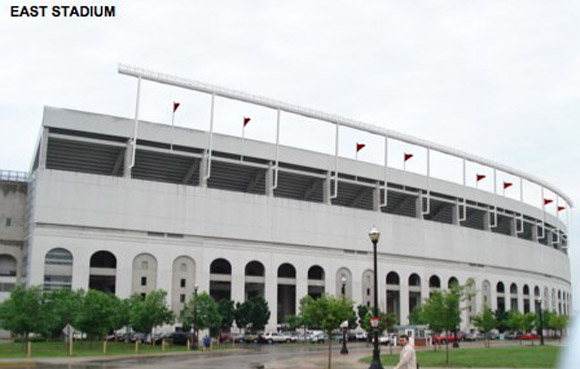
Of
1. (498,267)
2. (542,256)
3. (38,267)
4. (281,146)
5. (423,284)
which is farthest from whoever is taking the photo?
(542,256)

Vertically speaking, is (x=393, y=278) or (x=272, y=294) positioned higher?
(x=393, y=278)

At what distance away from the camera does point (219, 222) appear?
83062 mm

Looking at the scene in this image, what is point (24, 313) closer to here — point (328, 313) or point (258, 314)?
point (328, 313)

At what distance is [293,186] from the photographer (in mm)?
94750

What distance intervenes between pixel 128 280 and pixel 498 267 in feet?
221

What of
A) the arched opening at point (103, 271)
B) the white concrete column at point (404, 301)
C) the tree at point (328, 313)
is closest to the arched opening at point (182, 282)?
the arched opening at point (103, 271)

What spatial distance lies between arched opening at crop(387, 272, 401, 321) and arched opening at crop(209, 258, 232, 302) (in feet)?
82.6

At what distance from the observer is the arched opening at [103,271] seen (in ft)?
252

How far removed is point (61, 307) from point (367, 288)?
52.1 meters

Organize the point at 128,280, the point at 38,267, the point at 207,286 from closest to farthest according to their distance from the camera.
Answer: the point at 38,267 → the point at 128,280 → the point at 207,286

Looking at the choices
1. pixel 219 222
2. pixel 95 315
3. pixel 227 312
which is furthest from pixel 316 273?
pixel 95 315

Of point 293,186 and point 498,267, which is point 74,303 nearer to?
point 293,186

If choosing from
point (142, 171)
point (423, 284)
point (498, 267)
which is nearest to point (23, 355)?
point (142, 171)

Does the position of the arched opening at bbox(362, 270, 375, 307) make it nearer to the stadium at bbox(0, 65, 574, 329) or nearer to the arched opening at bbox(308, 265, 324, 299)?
the stadium at bbox(0, 65, 574, 329)
